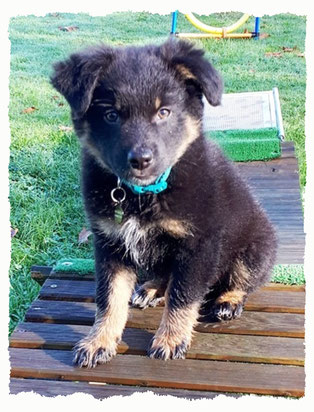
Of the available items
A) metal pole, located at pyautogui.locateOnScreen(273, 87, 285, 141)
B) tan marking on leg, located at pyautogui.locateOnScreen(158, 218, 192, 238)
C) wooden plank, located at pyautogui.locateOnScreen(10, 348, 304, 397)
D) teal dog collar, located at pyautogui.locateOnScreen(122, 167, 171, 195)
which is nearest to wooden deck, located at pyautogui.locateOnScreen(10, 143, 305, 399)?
wooden plank, located at pyautogui.locateOnScreen(10, 348, 304, 397)

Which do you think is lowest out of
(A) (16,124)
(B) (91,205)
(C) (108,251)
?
(C) (108,251)

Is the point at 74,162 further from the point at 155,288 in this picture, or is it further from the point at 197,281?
the point at 197,281

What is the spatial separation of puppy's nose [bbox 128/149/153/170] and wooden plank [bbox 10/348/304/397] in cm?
96

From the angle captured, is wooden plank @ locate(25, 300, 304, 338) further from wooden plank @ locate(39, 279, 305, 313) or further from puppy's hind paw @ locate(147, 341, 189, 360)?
puppy's hind paw @ locate(147, 341, 189, 360)

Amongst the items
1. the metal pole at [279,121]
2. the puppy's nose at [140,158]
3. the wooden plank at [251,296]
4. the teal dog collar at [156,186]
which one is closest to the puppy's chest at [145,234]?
the teal dog collar at [156,186]

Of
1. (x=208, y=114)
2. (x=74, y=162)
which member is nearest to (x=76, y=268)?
(x=74, y=162)

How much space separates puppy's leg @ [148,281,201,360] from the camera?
3074 mm

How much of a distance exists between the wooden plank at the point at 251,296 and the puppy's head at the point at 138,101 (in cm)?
102

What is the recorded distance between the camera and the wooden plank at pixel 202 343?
10.0 feet

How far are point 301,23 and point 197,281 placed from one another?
10146mm

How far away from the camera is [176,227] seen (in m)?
2.99

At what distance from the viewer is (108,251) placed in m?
3.17

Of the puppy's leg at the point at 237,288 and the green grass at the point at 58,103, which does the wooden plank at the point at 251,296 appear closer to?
the puppy's leg at the point at 237,288

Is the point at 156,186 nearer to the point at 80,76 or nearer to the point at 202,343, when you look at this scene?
the point at 80,76
